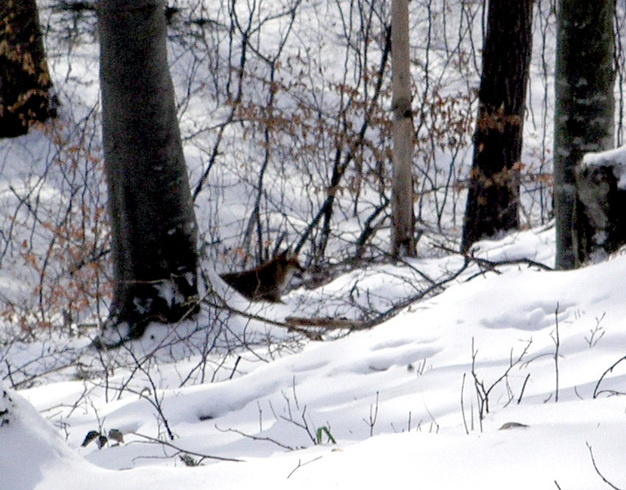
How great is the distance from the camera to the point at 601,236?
5.04 m

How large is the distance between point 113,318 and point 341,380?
10.8 ft

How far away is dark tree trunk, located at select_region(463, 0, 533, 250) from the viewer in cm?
1037

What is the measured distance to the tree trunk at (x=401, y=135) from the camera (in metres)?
8.76

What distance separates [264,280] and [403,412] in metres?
4.71

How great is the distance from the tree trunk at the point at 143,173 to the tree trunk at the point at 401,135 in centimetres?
264

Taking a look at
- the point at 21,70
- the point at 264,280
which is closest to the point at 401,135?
the point at 264,280

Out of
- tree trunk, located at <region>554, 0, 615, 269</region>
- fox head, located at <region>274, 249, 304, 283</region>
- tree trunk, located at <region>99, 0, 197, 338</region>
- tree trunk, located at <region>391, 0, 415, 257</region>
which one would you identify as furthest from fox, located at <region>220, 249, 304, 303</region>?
tree trunk, located at <region>554, 0, 615, 269</region>

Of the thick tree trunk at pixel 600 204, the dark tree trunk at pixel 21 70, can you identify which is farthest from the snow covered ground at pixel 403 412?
the dark tree trunk at pixel 21 70

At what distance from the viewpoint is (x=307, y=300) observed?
7.55m

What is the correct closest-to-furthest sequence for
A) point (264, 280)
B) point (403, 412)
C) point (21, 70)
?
point (403, 412) < point (264, 280) < point (21, 70)

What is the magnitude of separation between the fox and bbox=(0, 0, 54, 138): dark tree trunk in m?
6.26

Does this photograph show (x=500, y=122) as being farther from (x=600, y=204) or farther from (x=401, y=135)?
(x=600, y=204)

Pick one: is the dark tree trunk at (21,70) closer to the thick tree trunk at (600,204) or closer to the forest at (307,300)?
the forest at (307,300)

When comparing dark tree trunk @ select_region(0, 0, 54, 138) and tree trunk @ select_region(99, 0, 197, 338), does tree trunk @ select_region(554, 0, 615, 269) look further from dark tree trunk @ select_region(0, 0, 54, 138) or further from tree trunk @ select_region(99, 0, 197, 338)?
dark tree trunk @ select_region(0, 0, 54, 138)
